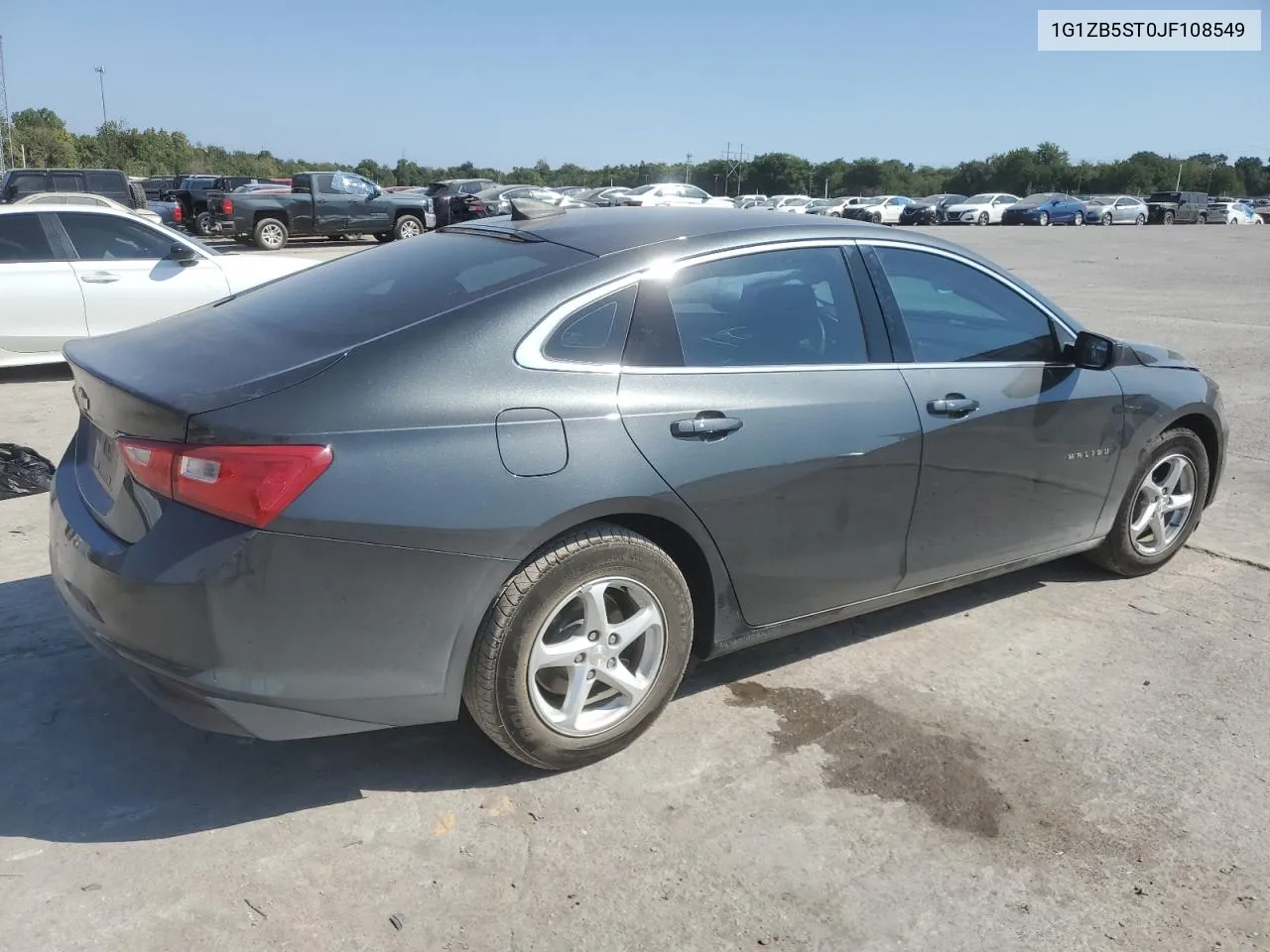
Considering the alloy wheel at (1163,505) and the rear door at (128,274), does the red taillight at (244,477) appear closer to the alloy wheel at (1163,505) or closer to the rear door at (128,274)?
the alloy wheel at (1163,505)

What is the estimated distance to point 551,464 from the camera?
2867mm

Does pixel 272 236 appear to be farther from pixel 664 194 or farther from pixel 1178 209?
pixel 1178 209

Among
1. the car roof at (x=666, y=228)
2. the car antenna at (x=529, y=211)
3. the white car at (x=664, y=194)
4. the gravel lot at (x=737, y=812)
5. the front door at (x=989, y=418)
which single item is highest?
the white car at (x=664, y=194)

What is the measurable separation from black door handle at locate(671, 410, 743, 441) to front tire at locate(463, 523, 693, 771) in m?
0.35

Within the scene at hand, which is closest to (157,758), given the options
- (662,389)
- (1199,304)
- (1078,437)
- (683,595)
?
(683,595)

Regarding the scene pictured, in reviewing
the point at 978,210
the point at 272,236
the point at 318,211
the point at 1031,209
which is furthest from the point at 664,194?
the point at 1031,209

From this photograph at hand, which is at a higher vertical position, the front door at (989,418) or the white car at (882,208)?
the white car at (882,208)

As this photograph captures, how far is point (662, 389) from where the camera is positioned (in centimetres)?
314

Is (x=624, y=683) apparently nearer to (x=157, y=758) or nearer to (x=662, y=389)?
(x=662, y=389)

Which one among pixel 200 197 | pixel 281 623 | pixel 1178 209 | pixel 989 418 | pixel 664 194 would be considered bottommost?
pixel 281 623

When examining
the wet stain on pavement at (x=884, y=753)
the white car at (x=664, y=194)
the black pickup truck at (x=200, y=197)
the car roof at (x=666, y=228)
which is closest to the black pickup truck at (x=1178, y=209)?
the white car at (x=664, y=194)

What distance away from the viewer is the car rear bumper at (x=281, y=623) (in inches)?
102

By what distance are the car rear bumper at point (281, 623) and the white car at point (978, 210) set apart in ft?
160

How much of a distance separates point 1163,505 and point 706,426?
9.13 feet
